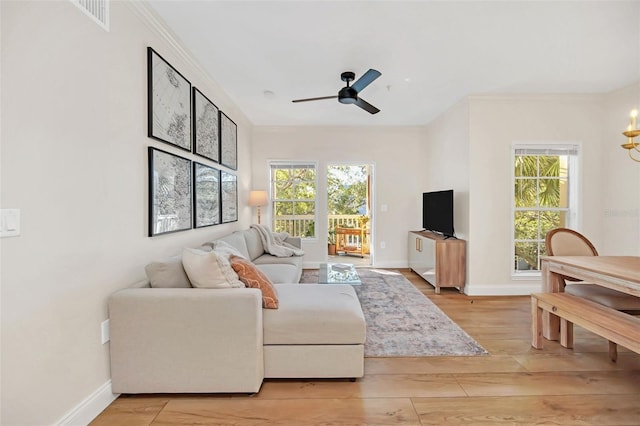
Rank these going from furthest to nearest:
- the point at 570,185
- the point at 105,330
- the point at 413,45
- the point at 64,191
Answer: the point at 570,185, the point at 413,45, the point at 105,330, the point at 64,191

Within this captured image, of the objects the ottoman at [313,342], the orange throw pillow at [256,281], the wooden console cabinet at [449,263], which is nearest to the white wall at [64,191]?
the orange throw pillow at [256,281]

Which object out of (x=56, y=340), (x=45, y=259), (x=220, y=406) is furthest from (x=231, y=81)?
(x=220, y=406)

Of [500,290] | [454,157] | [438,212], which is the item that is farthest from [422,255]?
[454,157]

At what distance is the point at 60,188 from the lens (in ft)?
4.77

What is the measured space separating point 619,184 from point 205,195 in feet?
16.7

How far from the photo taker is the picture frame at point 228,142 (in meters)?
3.79

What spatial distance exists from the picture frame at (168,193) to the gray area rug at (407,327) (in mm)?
1957

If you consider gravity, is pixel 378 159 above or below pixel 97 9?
below

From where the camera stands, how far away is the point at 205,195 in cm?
327

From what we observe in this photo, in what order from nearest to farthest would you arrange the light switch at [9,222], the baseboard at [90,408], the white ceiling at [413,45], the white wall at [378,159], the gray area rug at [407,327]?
the light switch at [9,222] → the baseboard at [90,408] → the white ceiling at [413,45] → the gray area rug at [407,327] → the white wall at [378,159]

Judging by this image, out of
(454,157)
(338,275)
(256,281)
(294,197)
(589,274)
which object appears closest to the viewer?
(256,281)

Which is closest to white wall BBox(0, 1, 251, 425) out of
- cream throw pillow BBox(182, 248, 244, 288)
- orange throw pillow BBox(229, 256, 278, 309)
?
cream throw pillow BBox(182, 248, 244, 288)

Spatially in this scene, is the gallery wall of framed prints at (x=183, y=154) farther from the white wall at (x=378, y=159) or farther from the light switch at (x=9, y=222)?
the white wall at (x=378, y=159)

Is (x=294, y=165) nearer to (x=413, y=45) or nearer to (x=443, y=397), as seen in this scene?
(x=413, y=45)
